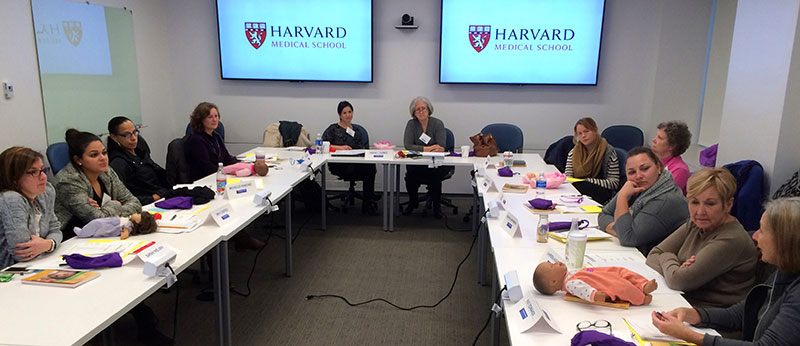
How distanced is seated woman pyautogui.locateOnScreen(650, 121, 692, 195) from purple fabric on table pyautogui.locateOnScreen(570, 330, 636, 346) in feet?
7.89

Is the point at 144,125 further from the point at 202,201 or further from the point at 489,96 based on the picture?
the point at 489,96

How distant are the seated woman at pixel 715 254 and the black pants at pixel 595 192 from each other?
209 cm

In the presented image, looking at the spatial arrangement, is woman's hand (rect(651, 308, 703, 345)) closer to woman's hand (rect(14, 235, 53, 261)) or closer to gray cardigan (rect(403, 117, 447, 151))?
woman's hand (rect(14, 235, 53, 261))

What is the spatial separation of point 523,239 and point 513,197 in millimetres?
951

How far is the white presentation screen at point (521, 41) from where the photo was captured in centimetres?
606

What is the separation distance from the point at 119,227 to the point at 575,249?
7.03ft

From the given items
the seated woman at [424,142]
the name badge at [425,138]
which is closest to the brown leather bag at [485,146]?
the seated woman at [424,142]

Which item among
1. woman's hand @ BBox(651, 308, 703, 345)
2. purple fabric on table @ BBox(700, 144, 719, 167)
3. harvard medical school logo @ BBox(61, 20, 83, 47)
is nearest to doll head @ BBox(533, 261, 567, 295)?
woman's hand @ BBox(651, 308, 703, 345)

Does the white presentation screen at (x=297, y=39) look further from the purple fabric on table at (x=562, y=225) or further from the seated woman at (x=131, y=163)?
the purple fabric on table at (x=562, y=225)

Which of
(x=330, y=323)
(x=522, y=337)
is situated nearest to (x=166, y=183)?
(x=330, y=323)

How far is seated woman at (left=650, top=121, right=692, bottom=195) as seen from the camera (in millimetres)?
3596

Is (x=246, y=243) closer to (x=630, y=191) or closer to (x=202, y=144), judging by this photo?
(x=202, y=144)

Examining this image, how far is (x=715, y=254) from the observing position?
6.48 ft

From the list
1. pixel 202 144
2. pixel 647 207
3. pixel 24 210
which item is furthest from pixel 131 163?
pixel 647 207
